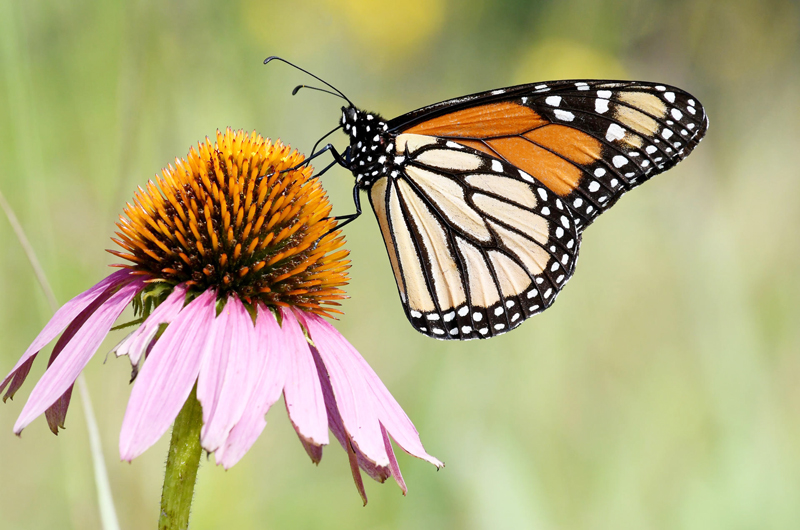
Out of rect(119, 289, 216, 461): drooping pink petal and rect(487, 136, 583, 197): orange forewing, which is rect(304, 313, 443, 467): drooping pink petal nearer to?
rect(119, 289, 216, 461): drooping pink petal

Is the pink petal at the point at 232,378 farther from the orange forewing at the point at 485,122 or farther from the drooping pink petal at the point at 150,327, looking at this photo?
the orange forewing at the point at 485,122

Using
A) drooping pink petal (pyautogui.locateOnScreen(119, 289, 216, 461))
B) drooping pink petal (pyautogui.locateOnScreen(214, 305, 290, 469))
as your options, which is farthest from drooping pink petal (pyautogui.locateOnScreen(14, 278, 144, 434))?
drooping pink petal (pyautogui.locateOnScreen(214, 305, 290, 469))

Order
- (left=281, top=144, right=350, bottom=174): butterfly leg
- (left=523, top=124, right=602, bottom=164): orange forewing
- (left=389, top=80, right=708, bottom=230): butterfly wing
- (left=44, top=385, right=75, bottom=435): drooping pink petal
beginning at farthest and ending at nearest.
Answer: (left=523, top=124, right=602, bottom=164): orange forewing < (left=389, top=80, right=708, bottom=230): butterfly wing < (left=281, top=144, right=350, bottom=174): butterfly leg < (left=44, top=385, right=75, bottom=435): drooping pink petal

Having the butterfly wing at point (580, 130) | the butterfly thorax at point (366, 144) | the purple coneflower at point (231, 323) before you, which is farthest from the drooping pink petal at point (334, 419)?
the butterfly wing at point (580, 130)

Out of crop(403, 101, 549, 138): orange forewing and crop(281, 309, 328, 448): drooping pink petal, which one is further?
crop(403, 101, 549, 138): orange forewing

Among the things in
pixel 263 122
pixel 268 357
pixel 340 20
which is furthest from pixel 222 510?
pixel 340 20

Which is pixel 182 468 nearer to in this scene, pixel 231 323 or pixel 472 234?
pixel 231 323

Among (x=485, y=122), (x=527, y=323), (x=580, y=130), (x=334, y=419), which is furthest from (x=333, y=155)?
(x=527, y=323)
